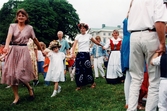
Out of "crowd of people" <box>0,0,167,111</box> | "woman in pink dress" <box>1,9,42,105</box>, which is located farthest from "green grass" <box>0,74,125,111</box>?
"woman in pink dress" <box>1,9,42,105</box>

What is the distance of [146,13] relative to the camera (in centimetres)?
431

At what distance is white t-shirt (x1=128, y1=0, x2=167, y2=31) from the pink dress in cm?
313

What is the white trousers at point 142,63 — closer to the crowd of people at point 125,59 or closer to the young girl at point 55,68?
the crowd of people at point 125,59

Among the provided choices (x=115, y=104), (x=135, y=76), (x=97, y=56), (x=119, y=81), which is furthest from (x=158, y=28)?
(x=97, y=56)

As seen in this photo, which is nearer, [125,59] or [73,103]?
[125,59]

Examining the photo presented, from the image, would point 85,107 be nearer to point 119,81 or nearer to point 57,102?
point 57,102

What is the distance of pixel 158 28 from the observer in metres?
4.16

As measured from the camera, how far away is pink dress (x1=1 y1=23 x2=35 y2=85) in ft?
21.9

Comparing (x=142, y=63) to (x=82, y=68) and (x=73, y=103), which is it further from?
(x=82, y=68)

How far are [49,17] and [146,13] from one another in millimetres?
46572

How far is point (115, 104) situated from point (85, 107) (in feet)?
2.12

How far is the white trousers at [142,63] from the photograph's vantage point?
14.1 feet

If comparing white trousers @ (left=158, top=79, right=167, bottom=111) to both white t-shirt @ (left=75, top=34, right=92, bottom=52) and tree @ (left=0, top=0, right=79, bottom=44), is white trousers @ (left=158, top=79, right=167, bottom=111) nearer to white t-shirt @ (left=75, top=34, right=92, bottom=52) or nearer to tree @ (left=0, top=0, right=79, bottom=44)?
white t-shirt @ (left=75, top=34, right=92, bottom=52)

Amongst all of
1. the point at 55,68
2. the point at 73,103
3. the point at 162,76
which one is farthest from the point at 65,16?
the point at 162,76
